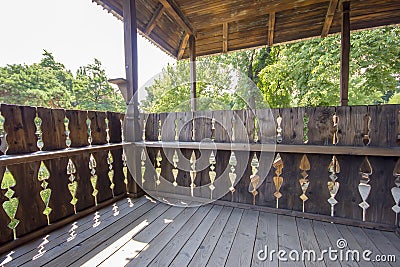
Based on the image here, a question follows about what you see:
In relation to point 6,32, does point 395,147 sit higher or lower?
lower

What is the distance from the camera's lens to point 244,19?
3.12 metres

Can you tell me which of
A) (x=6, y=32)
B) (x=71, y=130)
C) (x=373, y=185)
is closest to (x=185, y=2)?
(x=71, y=130)

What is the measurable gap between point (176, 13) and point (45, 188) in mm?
2591

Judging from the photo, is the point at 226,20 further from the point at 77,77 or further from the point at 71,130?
the point at 77,77

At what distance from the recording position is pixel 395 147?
4.95ft

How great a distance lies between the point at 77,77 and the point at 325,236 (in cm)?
2122

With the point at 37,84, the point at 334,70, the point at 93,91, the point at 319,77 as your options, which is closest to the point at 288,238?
the point at 319,77

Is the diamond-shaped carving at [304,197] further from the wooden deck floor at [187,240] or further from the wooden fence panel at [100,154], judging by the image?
the wooden fence panel at [100,154]

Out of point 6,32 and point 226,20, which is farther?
point 6,32

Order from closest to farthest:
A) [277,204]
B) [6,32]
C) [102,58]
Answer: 1. [277,204]
2. [6,32]
3. [102,58]

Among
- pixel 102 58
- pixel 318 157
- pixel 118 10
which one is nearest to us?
pixel 318 157

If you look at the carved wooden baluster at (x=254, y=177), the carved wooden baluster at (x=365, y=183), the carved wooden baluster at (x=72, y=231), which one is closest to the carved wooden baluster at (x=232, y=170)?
the carved wooden baluster at (x=254, y=177)

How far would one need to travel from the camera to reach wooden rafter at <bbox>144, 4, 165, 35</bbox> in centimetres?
279

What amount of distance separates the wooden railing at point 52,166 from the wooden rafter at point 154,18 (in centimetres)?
162
